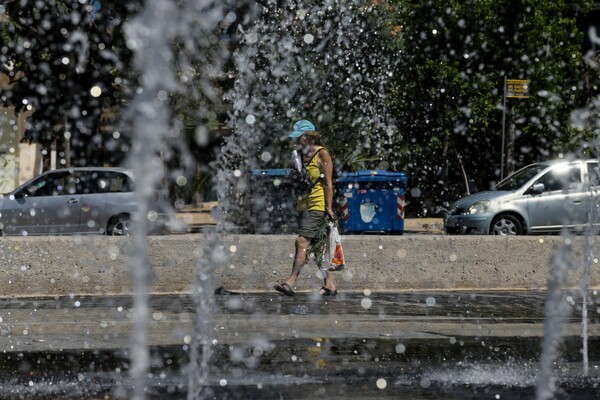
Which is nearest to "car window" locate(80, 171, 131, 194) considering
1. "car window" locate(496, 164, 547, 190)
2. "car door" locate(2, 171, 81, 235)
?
"car door" locate(2, 171, 81, 235)

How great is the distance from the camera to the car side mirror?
19.4m

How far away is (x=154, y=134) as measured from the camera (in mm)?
4961

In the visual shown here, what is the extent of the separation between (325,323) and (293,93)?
44.7 feet

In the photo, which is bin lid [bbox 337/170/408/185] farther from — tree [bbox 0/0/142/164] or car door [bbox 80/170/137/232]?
tree [bbox 0/0/142/164]

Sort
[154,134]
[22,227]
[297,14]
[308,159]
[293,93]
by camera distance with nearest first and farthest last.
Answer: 1. [154,134]
2. [308,159]
3. [22,227]
4. [293,93]
5. [297,14]

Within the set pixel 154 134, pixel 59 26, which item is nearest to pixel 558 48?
pixel 59 26

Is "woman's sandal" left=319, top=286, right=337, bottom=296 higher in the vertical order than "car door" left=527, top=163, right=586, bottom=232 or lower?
lower

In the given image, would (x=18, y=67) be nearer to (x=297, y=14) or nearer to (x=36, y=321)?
(x=297, y=14)

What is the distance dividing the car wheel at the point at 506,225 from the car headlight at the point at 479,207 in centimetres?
26

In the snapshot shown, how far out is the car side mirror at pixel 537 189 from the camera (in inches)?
764

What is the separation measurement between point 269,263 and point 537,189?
9240mm

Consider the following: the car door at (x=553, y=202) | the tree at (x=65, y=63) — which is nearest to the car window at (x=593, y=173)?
the car door at (x=553, y=202)

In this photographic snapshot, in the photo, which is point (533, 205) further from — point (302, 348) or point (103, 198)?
point (302, 348)

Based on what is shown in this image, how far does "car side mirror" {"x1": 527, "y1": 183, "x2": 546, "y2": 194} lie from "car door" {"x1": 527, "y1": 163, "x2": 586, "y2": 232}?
0.03m
